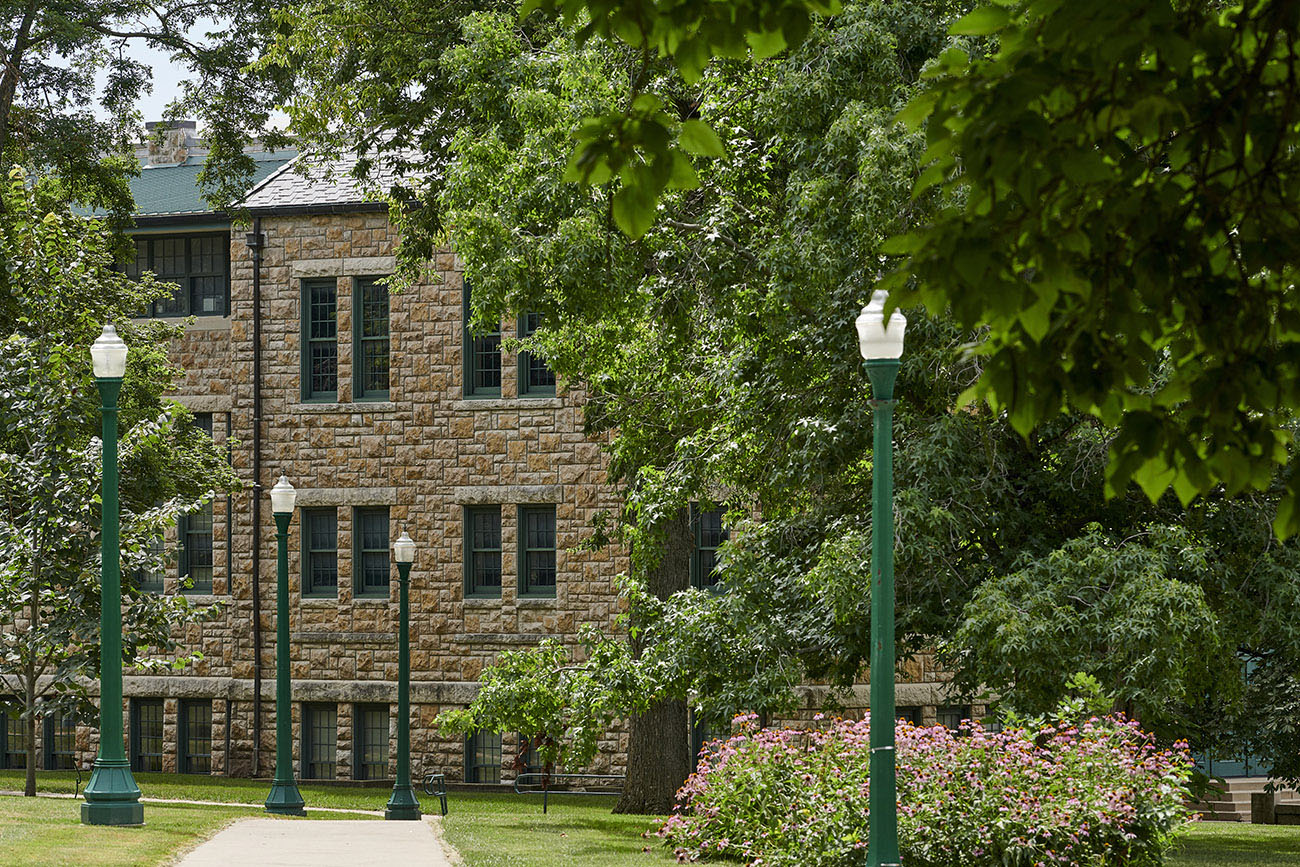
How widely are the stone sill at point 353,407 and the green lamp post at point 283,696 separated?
29.8ft

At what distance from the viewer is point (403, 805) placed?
2047 centimetres

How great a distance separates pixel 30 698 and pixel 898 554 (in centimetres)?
1162

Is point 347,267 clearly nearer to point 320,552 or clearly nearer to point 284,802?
point 320,552

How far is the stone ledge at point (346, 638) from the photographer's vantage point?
29781mm

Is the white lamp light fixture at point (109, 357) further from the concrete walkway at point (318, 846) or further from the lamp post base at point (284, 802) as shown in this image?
the lamp post base at point (284, 802)

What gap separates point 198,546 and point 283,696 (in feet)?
39.3

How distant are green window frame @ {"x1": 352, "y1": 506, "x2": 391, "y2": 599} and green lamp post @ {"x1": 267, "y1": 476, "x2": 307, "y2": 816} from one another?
927cm

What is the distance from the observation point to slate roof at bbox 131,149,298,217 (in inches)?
1254

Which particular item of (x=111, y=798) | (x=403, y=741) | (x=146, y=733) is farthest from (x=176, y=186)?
(x=111, y=798)

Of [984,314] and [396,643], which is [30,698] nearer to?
[396,643]

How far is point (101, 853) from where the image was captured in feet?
41.4

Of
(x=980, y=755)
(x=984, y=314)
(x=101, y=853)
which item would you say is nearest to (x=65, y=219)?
(x=101, y=853)

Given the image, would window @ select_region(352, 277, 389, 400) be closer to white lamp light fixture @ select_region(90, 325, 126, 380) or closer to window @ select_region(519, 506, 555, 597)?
window @ select_region(519, 506, 555, 597)

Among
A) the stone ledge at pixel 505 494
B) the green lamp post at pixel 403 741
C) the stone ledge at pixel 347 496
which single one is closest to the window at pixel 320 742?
the stone ledge at pixel 347 496
